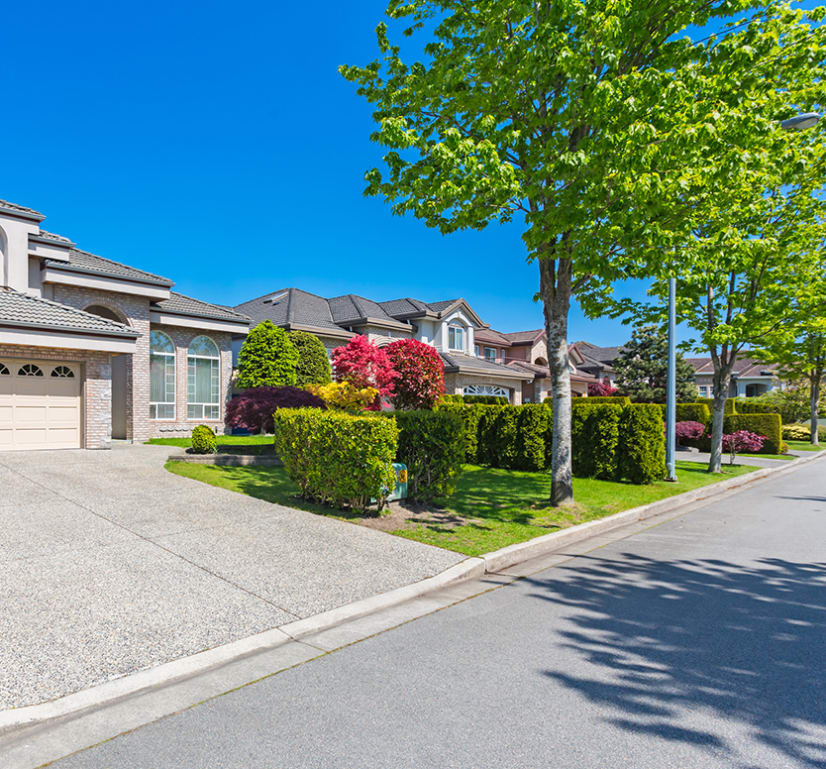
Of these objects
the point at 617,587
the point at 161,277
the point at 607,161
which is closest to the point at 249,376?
the point at 161,277

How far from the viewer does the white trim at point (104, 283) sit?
1709 centimetres

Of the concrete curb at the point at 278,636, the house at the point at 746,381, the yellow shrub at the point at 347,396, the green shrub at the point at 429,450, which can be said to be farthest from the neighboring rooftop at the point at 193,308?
the house at the point at 746,381

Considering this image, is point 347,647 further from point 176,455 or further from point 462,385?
point 462,385

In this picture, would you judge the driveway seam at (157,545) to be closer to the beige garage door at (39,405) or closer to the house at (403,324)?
the beige garage door at (39,405)

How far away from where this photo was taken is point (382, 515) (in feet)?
28.1

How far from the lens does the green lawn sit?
7.87 metres

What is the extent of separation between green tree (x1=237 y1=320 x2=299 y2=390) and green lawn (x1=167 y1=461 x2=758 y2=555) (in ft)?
31.0

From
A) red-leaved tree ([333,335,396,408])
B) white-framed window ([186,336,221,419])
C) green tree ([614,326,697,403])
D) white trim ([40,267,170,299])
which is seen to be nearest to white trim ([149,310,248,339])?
white-framed window ([186,336,221,419])

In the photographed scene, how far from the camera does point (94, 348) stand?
1469 centimetres

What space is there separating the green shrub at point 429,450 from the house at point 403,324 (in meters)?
17.4

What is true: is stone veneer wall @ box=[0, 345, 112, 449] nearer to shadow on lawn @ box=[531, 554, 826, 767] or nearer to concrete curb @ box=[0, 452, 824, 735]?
concrete curb @ box=[0, 452, 824, 735]

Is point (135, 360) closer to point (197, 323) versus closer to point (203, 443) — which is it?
point (197, 323)

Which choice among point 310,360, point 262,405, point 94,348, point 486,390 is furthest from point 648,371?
point 94,348

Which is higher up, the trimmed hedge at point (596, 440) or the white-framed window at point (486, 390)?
the white-framed window at point (486, 390)
